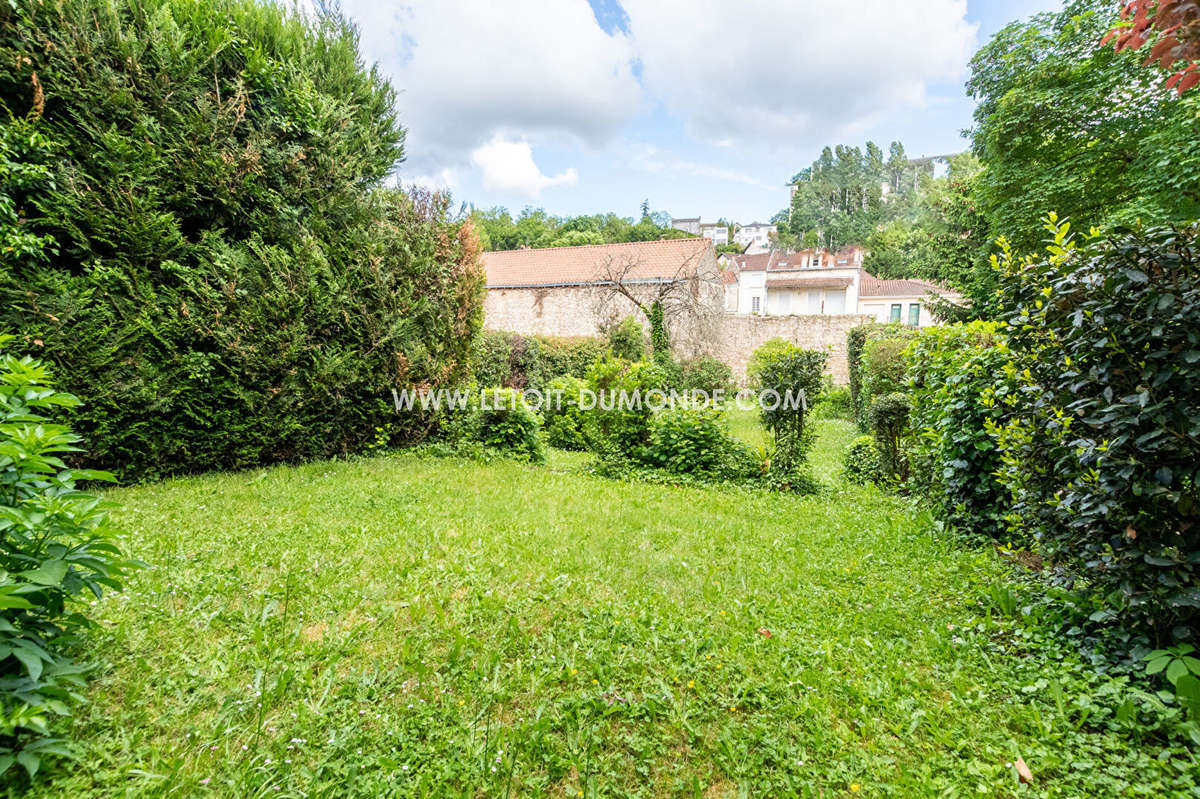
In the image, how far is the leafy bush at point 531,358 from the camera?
12.0 meters

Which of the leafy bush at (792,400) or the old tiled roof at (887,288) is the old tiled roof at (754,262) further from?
the leafy bush at (792,400)

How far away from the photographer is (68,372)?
14.5 ft

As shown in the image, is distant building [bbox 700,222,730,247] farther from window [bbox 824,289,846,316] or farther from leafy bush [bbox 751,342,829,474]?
leafy bush [bbox 751,342,829,474]

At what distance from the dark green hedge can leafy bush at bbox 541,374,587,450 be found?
245 cm

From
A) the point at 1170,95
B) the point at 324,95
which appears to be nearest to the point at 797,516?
the point at 324,95

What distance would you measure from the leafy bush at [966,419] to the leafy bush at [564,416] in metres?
5.55

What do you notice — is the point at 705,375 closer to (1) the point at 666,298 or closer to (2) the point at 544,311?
(1) the point at 666,298

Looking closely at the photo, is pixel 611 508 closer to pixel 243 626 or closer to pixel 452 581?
pixel 452 581

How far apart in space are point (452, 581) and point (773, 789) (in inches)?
84.5

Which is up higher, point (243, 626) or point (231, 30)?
point (231, 30)

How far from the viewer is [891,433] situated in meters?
Answer: 6.38

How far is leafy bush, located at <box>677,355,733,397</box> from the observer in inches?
651

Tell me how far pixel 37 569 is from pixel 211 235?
5.01 meters

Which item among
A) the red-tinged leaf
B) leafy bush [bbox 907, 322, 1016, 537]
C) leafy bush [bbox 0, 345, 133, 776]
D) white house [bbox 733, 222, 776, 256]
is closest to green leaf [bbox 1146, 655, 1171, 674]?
the red-tinged leaf
